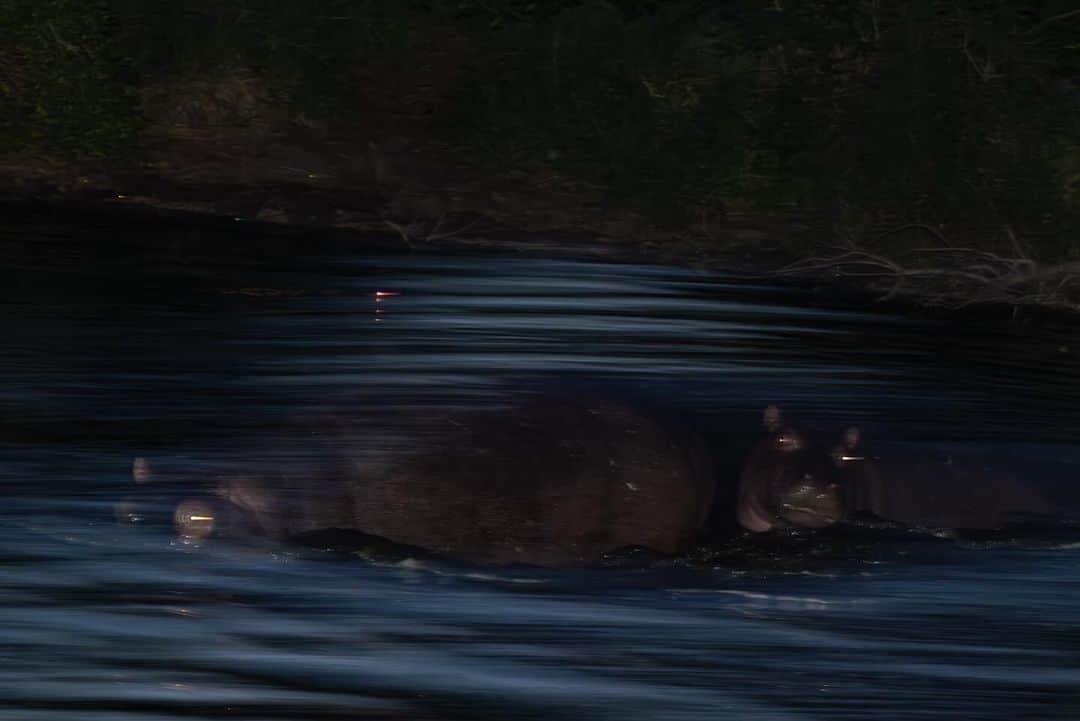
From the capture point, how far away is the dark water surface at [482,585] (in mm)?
8594

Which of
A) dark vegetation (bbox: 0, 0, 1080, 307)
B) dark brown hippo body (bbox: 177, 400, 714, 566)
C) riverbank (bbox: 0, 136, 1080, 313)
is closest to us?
dark brown hippo body (bbox: 177, 400, 714, 566)

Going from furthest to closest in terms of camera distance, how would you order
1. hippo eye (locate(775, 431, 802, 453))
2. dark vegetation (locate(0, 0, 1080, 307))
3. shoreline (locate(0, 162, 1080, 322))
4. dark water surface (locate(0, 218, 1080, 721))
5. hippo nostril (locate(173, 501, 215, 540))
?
1. dark vegetation (locate(0, 0, 1080, 307))
2. shoreline (locate(0, 162, 1080, 322))
3. hippo eye (locate(775, 431, 802, 453))
4. hippo nostril (locate(173, 501, 215, 540))
5. dark water surface (locate(0, 218, 1080, 721))

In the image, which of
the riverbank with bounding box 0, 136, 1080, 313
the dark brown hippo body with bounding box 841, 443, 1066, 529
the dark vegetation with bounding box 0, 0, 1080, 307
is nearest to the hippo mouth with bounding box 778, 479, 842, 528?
the dark brown hippo body with bounding box 841, 443, 1066, 529

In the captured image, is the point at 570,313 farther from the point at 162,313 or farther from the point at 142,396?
the point at 142,396

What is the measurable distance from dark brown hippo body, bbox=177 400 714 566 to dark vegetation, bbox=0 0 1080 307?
9.44m

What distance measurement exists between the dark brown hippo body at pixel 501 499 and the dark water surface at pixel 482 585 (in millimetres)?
134

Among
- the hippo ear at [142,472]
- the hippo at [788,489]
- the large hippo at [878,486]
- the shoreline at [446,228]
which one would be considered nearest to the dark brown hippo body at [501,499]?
the hippo at [788,489]

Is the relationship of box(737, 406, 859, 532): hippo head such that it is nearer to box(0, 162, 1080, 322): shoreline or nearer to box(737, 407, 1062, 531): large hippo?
box(737, 407, 1062, 531): large hippo

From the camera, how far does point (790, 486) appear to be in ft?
34.2

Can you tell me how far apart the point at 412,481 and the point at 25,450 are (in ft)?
11.9

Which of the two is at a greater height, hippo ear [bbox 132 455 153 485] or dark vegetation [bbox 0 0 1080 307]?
dark vegetation [bbox 0 0 1080 307]

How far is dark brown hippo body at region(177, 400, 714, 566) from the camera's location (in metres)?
9.71

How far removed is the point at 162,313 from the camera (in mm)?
18172

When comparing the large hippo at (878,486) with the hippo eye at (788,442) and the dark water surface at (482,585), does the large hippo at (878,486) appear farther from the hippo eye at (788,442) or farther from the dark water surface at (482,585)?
the dark water surface at (482,585)
